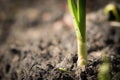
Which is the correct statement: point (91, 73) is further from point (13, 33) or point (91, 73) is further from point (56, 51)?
point (13, 33)

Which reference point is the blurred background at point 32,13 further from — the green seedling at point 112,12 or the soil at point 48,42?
the green seedling at point 112,12

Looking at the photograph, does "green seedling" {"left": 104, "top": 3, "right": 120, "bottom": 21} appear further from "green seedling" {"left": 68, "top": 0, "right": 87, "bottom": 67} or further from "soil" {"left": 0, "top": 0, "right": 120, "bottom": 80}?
"green seedling" {"left": 68, "top": 0, "right": 87, "bottom": 67}

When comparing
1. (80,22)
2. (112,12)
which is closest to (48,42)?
(112,12)

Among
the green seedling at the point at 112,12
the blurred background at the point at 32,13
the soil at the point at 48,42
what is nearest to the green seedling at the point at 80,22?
the soil at the point at 48,42

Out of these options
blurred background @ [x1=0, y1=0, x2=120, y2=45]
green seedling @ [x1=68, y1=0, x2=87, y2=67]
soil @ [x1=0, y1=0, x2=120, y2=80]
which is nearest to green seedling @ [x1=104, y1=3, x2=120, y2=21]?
soil @ [x1=0, y1=0, x2=120, y2=80]

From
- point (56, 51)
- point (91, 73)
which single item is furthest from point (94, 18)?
point (91, 73)

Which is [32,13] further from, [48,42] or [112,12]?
[112,12]
